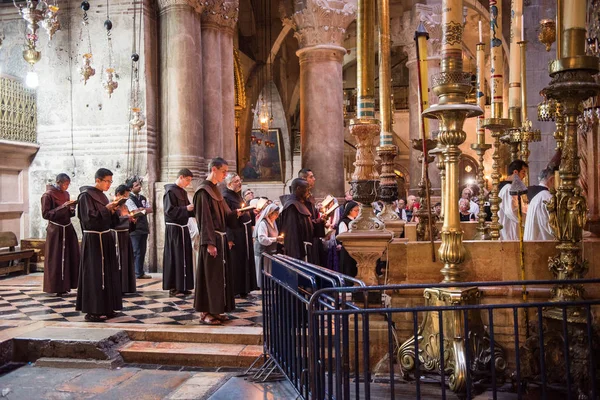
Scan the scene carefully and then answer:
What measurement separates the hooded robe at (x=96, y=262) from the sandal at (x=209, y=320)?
1.34m

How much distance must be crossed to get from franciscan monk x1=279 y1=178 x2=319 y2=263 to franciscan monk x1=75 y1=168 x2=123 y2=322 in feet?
7.59

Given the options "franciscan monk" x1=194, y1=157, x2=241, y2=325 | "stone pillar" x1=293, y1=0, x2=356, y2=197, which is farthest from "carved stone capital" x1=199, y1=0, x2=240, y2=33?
"franciscan monk" x1=194, y1=157, x2=241, y2=325

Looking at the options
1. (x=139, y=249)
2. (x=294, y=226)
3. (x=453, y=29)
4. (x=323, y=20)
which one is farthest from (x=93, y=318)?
(x=323, y=20)

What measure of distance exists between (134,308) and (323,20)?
9836 mm

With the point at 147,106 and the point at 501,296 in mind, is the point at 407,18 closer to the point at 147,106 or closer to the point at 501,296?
the point at 147,106

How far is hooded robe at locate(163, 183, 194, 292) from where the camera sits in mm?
9281

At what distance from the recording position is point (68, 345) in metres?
6.30

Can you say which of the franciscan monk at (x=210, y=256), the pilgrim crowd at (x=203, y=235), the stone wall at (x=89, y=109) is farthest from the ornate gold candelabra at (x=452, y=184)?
the stone wall at (x=89, y=109)

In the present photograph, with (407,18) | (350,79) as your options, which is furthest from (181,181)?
(350,79)

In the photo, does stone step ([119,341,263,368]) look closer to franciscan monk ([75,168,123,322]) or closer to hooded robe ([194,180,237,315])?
hooded robe ([194,180,237,315])

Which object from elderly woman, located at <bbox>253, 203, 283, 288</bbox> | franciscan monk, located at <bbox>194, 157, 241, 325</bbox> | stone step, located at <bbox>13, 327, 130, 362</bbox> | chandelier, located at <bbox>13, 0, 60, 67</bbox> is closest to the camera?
stone step, located at <bbox>13, 327, 130, 362</bbox>

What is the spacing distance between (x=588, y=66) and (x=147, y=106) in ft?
31.0

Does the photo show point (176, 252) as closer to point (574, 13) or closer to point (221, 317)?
point (221, 317)

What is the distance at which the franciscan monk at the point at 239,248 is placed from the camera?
912cm
